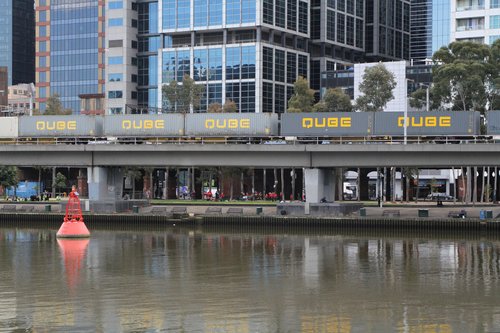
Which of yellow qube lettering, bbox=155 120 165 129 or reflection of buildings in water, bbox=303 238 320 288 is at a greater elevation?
yellow qube lettering, bbox=155 120 165 129

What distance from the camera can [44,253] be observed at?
70.2 metres

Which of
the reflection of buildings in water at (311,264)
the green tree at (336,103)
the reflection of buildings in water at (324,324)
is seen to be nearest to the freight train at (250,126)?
the reflection of buildings in water at (311,264)

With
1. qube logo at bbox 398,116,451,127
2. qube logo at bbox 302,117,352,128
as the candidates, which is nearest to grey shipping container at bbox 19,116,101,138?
qube logo at bbox 302,117,352,128

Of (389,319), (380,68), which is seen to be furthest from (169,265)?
(380,68)

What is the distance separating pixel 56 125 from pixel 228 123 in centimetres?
2058

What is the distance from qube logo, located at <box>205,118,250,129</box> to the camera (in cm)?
9625

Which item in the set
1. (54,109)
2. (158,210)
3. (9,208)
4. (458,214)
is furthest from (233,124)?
(54,109)

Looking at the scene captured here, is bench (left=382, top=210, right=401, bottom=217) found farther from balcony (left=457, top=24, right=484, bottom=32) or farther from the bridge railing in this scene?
balcony (left=457, top=24, right=484, bottom=32)

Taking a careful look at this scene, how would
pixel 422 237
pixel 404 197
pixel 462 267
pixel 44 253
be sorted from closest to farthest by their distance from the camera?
pixel 462 267 → pixel 44 253 → pixel 422 237 → pixel 404 197

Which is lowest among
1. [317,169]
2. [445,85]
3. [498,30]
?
[317,169]

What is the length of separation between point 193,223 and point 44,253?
2890 centimetres

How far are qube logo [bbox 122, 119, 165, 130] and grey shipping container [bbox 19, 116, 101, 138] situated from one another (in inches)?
160

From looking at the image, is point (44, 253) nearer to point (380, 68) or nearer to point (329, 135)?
point (329, 135)

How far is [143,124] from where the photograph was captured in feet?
327
